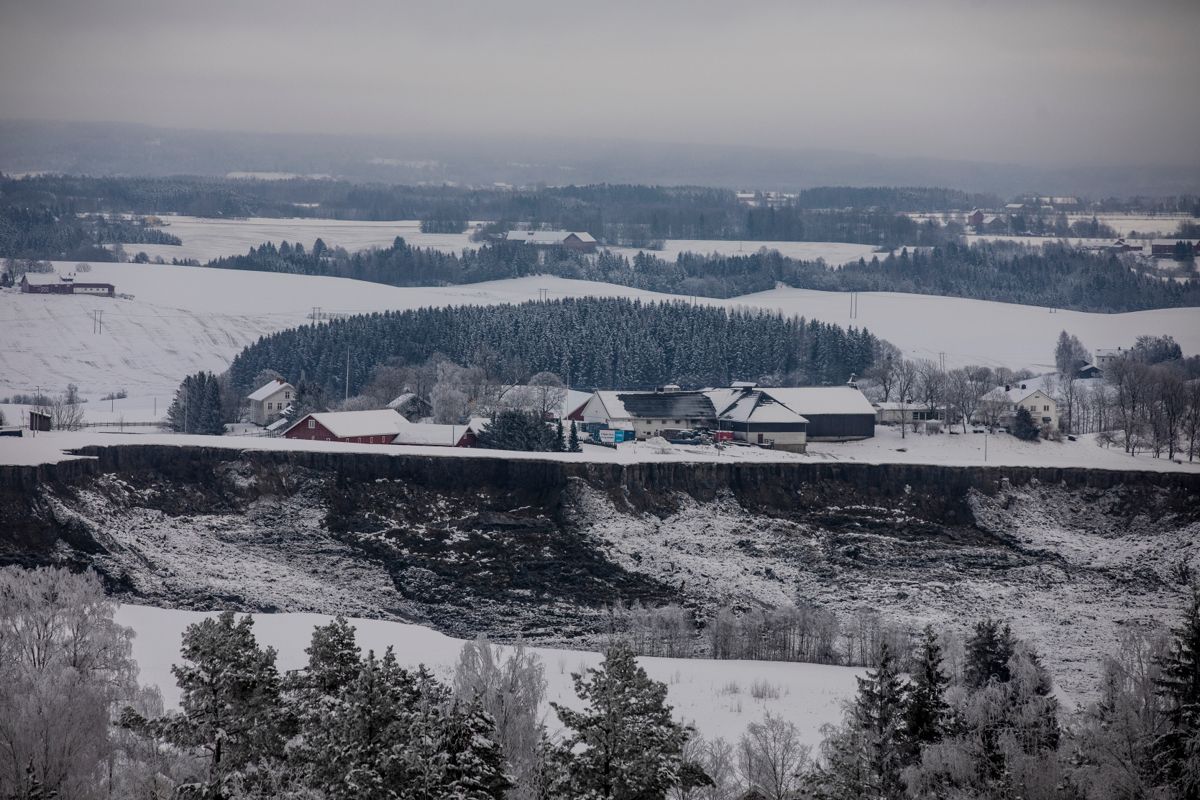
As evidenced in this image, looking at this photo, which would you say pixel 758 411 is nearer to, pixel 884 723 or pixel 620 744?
pixel 884 723

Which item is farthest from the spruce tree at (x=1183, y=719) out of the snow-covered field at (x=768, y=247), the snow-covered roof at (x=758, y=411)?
the snow-covered field at (x=768, y=247)

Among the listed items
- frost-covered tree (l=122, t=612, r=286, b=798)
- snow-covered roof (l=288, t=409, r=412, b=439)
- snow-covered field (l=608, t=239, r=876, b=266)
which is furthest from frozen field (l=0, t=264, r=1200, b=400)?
frost-covered tree (l=122, t=612, r=286, b=798)

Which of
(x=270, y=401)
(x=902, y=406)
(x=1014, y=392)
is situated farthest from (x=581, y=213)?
(x=902, y=406)

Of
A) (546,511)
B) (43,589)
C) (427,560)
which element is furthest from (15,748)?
(546,511)

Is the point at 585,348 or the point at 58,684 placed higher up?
the point at 58,684

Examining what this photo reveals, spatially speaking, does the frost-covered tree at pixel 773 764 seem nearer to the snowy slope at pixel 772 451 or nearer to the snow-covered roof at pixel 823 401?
the snowy slope at pixel 772 451

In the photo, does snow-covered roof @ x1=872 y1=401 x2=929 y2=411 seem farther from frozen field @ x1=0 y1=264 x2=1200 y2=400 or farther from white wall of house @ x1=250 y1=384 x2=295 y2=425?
white wall of house @ x1=250 y1=384 x2=295 y2=425
